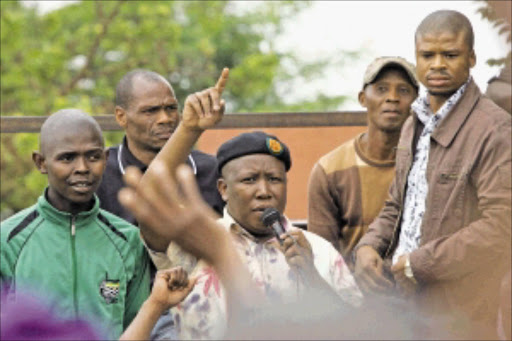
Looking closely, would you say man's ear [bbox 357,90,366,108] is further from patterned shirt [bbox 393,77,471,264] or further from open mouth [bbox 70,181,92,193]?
open mouth [bbox 70,181,92,193]

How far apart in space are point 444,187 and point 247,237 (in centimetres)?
66

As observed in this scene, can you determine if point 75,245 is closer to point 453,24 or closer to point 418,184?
point 418,184

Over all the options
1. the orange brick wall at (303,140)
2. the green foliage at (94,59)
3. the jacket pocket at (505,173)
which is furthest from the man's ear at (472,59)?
the green foliage at (94,59)

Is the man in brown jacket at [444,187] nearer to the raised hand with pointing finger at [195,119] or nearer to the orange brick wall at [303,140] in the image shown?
the raised hand with pointing finger at [195,119]

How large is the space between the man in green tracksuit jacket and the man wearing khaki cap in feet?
2.95

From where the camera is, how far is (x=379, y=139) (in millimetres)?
3662

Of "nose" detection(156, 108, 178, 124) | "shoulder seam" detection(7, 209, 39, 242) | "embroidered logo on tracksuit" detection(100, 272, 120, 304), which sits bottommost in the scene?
"embroidered logo on tracksuit" detection(100, 272, 120, 304)

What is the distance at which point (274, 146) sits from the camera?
115 inches

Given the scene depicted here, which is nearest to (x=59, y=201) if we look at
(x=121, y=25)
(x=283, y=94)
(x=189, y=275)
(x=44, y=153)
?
(x=44, y=153)

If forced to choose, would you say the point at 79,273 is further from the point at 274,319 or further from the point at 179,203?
the point at 274,319

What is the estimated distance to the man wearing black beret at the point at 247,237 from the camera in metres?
2.21

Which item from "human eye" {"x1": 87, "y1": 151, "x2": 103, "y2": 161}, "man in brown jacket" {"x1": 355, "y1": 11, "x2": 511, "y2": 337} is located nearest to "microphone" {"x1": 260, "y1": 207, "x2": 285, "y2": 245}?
"man in brown jacket" {"x1": 355, "y1": 11, "x2": 511, "y2": 337}

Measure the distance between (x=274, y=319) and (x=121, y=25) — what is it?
42.0ft

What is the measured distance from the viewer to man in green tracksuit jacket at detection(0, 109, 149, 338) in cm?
280
